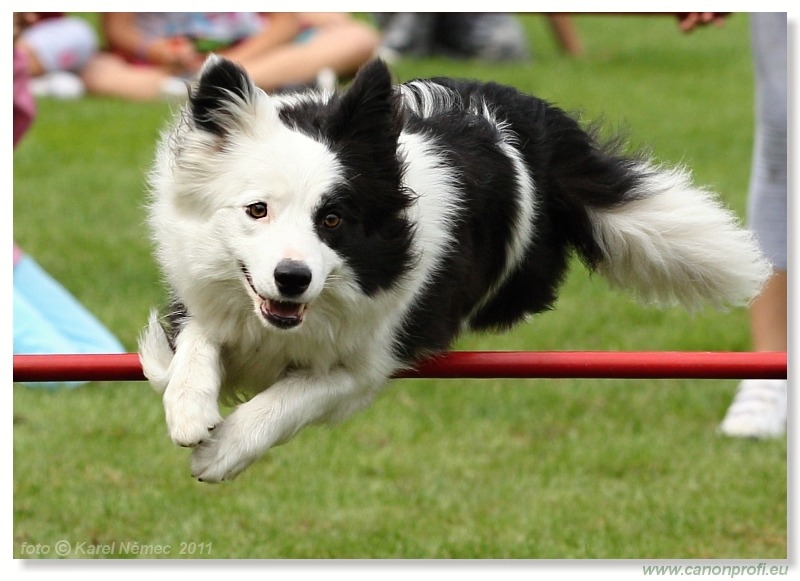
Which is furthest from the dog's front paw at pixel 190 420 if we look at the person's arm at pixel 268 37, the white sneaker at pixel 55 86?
the white sneaker at pixel 55 86

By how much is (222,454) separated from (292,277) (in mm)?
585

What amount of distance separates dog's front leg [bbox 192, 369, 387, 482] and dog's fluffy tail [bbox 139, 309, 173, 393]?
27 cm

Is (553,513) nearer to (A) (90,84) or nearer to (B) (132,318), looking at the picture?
(B) (132,318)

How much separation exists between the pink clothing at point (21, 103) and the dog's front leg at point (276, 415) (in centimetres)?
212

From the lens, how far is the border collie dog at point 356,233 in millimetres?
3326

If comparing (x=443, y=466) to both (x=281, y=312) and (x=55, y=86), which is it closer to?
(x=281, y=312)

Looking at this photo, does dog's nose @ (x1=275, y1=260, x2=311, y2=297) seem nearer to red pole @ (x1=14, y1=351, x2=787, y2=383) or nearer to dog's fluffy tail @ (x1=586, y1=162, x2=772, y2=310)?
red pole @ (x1=14, y1=351, x2=787, y2=383)

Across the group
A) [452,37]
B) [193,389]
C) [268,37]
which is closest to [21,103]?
[193,389]

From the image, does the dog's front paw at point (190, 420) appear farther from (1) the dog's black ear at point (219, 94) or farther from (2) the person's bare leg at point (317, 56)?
(2) the person's bare leg at point (317, 56)

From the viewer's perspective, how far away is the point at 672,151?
1108cm

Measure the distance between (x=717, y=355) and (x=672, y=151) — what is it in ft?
25.4

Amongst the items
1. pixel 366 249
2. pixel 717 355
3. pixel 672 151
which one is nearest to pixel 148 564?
pixel 366 249

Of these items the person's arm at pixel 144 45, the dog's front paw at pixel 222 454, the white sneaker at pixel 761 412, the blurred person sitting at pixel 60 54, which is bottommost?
the blurred person sitting at pixel 60 54

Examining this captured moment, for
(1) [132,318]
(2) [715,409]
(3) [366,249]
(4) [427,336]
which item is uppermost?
(3) [366,249]
